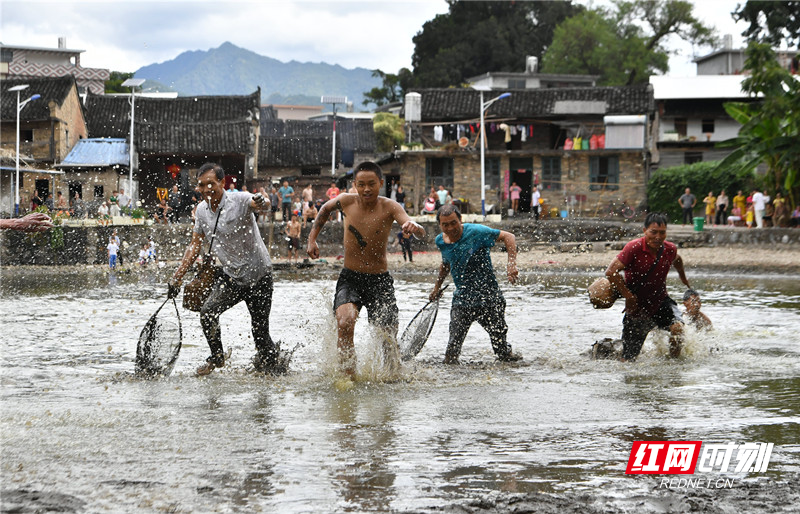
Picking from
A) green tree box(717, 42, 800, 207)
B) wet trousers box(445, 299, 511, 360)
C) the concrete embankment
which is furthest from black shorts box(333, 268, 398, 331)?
green tree box(717, 42, 800, 207)

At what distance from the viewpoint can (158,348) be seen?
27.3 feet

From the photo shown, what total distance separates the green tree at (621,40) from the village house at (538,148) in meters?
19.3

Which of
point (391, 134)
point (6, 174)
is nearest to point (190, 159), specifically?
point (6, 174)

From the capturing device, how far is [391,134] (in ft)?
188

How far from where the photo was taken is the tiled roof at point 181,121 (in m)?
46.4

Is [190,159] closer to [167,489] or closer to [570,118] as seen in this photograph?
[570,118]

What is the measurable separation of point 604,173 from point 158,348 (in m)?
37.6

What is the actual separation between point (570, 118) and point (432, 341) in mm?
35645

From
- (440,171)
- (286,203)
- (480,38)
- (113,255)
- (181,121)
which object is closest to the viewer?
(113,255)

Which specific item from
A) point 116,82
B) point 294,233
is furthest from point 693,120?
point 116,82

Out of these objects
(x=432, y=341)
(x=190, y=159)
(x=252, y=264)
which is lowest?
(x=432, y=341)

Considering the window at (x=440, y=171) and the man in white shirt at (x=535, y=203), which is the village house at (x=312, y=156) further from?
the man in white shirt at (x=535, y=203)

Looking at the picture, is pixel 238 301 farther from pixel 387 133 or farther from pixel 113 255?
pixel 387 133

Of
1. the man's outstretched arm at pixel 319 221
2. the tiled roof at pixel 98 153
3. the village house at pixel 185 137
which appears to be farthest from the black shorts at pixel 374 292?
the tiled roof at pixel 98 153
